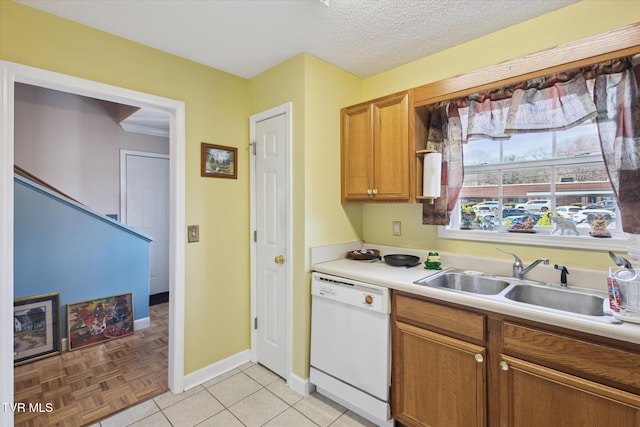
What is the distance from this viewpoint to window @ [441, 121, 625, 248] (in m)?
1.69

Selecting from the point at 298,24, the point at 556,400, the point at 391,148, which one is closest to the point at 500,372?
the point at 556,400

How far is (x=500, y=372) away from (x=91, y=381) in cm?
279

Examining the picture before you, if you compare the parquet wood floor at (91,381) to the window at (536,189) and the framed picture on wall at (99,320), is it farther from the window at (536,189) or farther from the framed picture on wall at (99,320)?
the window at (536,189)

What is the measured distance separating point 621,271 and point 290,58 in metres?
2.27

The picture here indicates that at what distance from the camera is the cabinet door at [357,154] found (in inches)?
88.4

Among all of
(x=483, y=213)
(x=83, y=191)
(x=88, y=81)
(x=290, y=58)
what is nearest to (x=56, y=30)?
(x=88, y=81)

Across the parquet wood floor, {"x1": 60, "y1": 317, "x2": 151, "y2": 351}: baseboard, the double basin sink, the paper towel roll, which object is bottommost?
the parquet wood floor

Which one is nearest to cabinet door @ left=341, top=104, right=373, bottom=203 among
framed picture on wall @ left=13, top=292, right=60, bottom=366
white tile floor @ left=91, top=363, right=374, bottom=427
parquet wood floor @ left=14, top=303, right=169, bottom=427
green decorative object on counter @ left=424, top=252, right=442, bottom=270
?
green decorative object on counter @ left=424, top=252, right=442, bottom=270

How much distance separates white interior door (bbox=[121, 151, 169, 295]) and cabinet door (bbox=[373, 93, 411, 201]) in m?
3.24

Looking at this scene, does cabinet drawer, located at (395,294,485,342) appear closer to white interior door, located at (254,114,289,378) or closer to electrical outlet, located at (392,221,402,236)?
electrical outlet, located at (392,221,402,236)

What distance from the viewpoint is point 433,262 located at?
2076mm

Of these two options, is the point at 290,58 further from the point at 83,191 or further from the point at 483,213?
the point at 83,191

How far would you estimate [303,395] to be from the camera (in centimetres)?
214

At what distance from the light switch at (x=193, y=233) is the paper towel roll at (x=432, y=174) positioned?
1.70 metres
